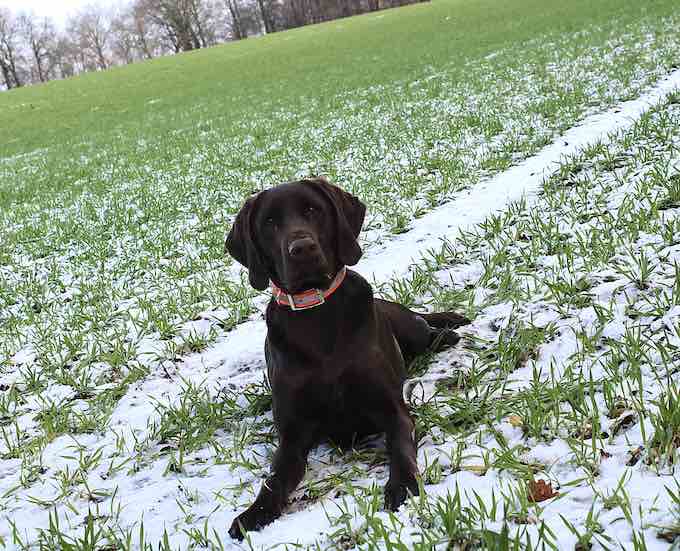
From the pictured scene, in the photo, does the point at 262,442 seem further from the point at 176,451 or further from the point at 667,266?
the point at 667,266

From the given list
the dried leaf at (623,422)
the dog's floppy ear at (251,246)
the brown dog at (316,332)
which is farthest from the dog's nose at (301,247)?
the dried leaf at (623,422)

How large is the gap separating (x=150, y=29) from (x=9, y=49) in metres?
17.7

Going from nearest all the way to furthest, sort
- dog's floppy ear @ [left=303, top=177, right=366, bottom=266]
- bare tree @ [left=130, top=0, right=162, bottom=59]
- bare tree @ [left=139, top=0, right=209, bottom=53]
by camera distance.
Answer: dog's floppy ear @ [left=303, top=177, right=366, bottom=266]
bare tree @ [left=139, top=0, right=209, bottom=53]
bare tree @ [left=130, top=0, right=162, bottom=59]

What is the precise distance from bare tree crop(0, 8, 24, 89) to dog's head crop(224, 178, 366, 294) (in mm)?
85275

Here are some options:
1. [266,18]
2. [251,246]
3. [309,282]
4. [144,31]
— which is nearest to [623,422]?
[309,282]

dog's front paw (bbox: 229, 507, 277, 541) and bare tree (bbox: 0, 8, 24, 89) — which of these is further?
bare tree (bbox: 0, 8, 24, 89)

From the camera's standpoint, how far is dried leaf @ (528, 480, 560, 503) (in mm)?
2123

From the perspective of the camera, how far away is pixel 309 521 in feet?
7.91

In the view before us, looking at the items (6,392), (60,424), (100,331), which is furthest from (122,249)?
(60,424)

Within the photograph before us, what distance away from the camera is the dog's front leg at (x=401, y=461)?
2.37m

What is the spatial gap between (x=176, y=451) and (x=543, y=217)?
Result: 13.1ft

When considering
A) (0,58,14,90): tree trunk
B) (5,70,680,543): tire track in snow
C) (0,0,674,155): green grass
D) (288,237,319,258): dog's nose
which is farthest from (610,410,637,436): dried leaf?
(0,58,14,90): tree trunk

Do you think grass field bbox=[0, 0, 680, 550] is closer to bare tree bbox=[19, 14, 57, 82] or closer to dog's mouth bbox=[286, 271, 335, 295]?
dog's mouth bbox=[286, 271, 335, 295]

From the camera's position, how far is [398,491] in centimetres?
238
